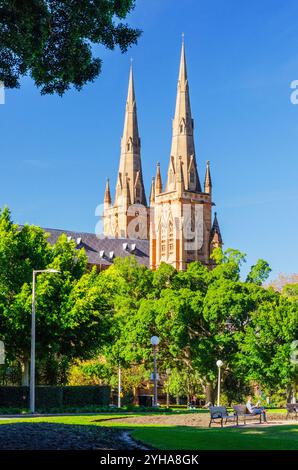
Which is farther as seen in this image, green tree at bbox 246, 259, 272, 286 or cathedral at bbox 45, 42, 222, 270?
cathedral at bbox 45, 42, 222, 270

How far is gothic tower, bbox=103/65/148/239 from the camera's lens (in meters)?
169

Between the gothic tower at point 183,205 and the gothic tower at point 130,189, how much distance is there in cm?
1837

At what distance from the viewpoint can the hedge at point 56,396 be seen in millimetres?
44688

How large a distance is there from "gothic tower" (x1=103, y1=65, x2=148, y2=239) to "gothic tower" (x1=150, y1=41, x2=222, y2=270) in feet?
60.3

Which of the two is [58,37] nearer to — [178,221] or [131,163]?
[178,221]

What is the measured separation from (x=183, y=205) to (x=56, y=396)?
4052 inches

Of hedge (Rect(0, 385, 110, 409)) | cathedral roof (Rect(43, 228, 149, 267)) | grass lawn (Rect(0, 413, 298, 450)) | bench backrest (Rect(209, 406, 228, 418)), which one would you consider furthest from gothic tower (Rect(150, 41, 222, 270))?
grass lawn (Rect(0, 413, 298, 450))

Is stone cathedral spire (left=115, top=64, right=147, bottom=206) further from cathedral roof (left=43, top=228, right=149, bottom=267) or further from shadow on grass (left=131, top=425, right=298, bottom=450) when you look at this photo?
shadow on grass (left=131, top=425, right=298, bottom=450)

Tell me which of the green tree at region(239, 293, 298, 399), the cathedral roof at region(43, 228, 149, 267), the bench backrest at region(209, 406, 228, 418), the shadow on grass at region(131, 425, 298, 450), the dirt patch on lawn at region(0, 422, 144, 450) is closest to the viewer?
the dirt patch on lawn at region(0, 422, 144, 450)
